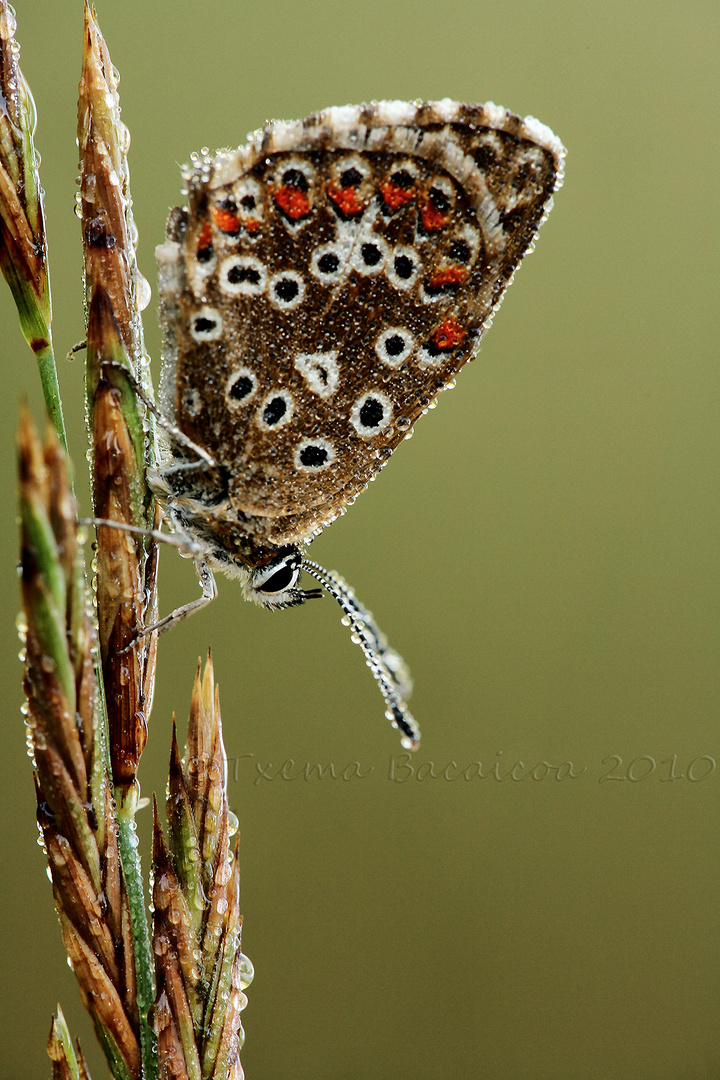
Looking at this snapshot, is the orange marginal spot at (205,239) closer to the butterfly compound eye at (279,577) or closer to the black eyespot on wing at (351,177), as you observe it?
the black eyespot on wing at (351,177)

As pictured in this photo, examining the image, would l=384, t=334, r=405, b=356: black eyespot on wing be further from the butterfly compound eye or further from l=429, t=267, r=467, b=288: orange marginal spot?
the butterfly compound eye

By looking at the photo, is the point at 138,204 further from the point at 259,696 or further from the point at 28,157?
the point at 28,157

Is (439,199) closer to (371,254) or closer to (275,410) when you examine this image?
(371,254)

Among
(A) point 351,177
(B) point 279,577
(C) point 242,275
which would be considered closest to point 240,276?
(C) point 242,275

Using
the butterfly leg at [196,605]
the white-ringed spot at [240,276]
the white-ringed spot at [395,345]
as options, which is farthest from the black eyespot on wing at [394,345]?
the butterfly leg at [196,605]

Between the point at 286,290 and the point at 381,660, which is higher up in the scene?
the point at 286,290

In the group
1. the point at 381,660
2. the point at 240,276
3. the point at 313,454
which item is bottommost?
the point at 381,660

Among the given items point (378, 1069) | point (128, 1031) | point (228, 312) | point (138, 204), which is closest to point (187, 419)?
point (228, 312)
